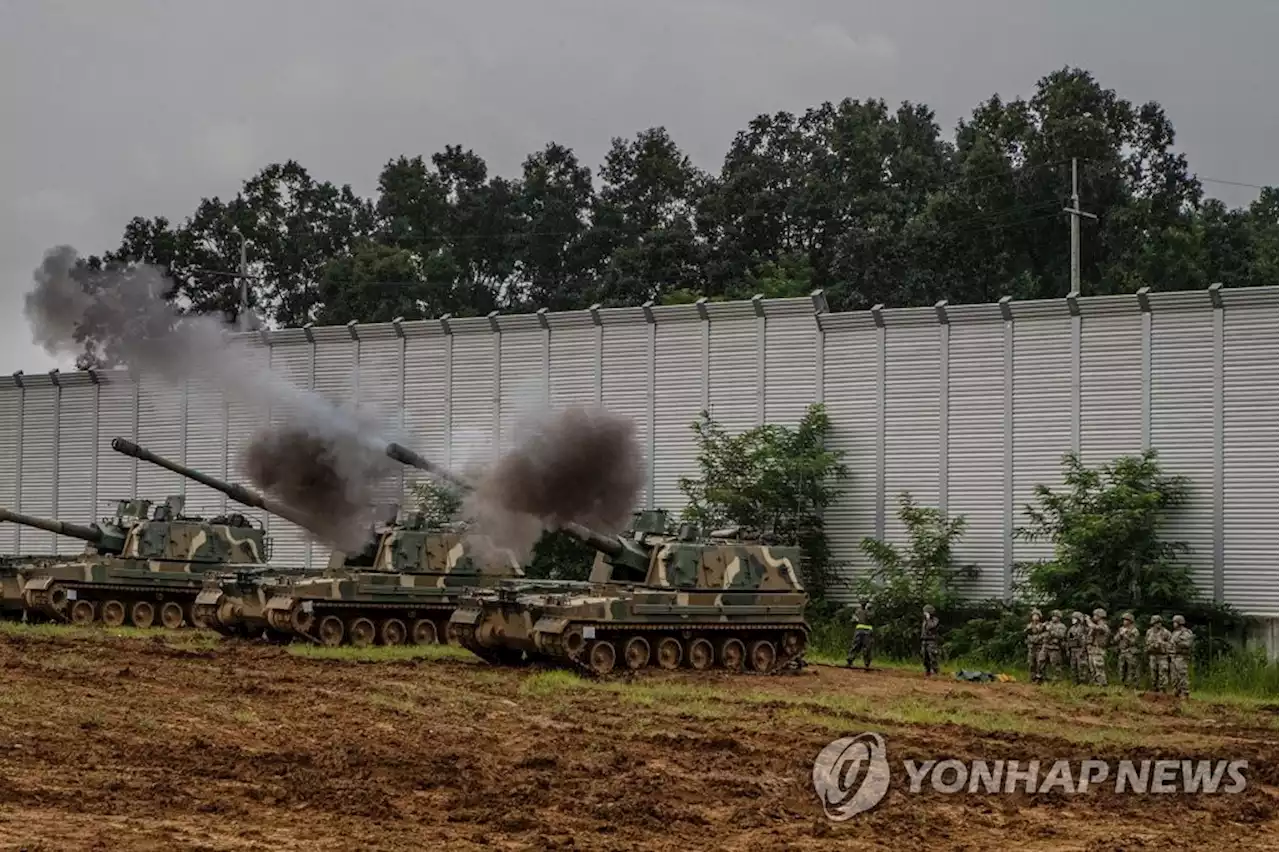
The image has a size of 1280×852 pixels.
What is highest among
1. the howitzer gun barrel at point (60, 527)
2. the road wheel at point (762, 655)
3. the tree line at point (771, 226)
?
the tree line at point (771, 226)

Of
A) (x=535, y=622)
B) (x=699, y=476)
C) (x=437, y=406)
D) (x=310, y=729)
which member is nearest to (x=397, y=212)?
(x=437, y=406)

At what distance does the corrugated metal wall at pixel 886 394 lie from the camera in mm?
35219

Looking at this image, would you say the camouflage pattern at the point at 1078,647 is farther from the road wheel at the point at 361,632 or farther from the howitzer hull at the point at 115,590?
the howitzer hull at the point at 115,590

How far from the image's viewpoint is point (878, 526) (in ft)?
129

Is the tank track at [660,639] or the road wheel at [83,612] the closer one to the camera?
the tank track at [660,639]

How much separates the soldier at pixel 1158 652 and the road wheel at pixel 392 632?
1376 cm

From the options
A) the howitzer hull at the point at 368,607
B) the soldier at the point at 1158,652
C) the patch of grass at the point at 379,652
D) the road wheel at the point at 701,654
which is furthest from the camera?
the howitzer hull at the point at 368,607

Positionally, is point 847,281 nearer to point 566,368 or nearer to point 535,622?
point 566,368

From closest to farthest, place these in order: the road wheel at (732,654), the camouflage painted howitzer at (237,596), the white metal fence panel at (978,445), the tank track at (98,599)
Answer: the road wheel at (732,654), the camouflage painted howitzer at (237,596), the white metal fence panel at (978,445), the tank track at (98,599)

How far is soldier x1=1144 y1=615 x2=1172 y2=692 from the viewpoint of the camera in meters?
30.6

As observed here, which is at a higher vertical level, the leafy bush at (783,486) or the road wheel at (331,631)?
the leafy bush at (783,486)

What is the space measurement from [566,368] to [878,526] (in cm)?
885

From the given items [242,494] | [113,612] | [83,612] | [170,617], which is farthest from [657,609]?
[83,612]

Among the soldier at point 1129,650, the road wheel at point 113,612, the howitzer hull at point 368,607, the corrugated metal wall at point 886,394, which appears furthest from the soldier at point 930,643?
the road wheel at point 113,612
